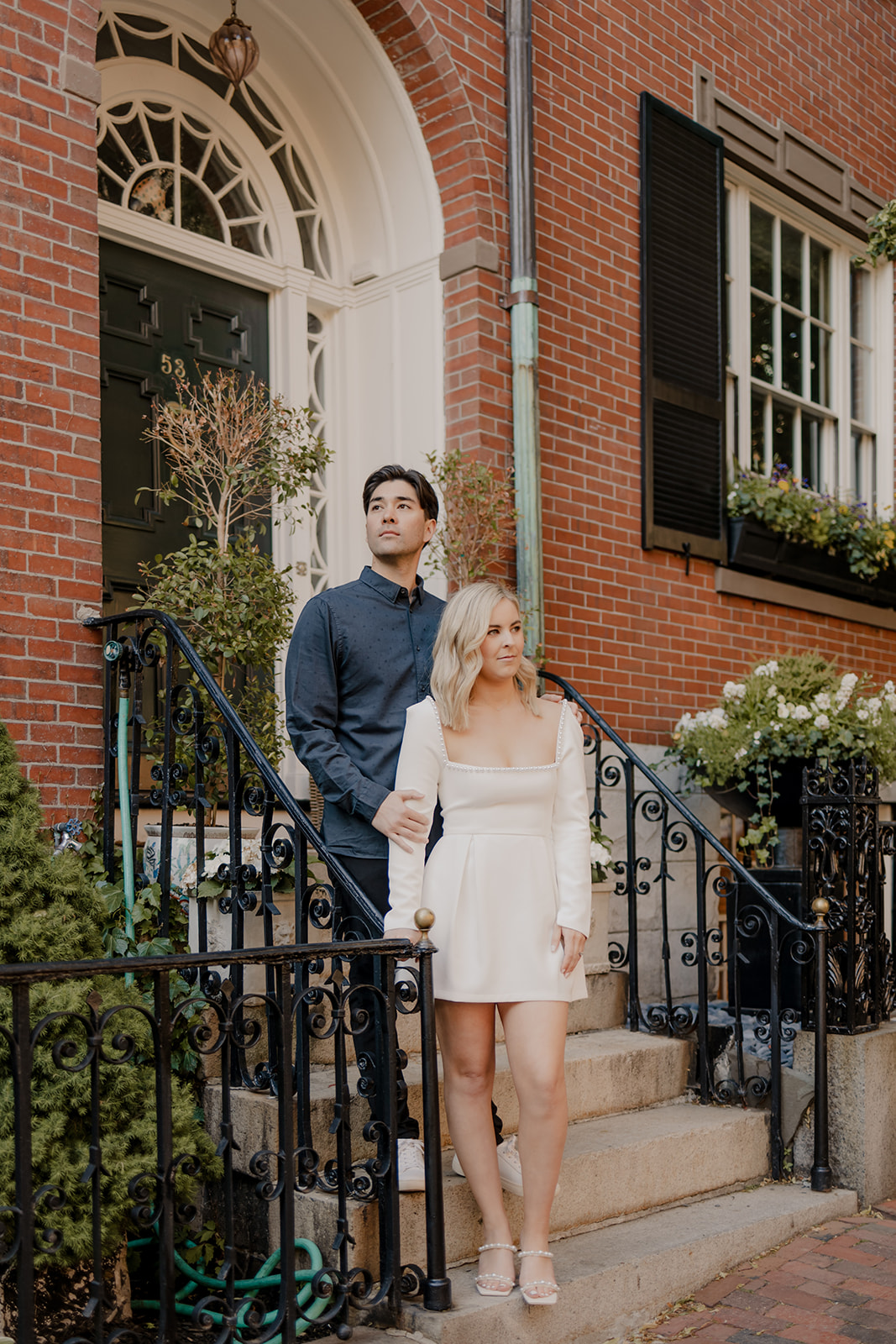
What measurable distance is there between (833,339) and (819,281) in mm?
379

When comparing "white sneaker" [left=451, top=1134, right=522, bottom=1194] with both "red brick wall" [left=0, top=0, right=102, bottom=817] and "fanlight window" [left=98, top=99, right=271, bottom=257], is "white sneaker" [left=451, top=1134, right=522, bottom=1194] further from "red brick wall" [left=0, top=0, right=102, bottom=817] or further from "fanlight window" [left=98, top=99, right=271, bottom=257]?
"fanlight window" [left=98, top=99, right=271, bottom=257]

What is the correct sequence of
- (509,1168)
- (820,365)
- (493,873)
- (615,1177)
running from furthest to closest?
(820,365)
(615,1177)
(509,1168)
(493,873)

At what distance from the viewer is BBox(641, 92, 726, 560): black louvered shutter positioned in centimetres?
662

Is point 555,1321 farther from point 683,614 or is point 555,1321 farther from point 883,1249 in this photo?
point 683,614

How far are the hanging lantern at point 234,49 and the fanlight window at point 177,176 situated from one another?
399 millimetres

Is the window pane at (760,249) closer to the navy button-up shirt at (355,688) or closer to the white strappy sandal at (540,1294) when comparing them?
the navy button-up shirt at (355,688)

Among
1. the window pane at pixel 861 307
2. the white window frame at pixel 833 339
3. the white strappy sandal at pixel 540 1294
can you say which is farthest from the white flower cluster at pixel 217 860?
the window pane at pixel 861 307

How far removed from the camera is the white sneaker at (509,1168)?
337cm

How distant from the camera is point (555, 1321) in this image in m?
3.18

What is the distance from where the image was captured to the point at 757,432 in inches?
299

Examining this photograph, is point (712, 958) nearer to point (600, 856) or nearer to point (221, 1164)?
point (600, 856)

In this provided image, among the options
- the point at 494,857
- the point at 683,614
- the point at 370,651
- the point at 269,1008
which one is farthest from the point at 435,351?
the point at 269,1008

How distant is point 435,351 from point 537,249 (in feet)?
2.40

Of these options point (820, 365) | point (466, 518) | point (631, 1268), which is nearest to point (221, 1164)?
point (631, 1268)
